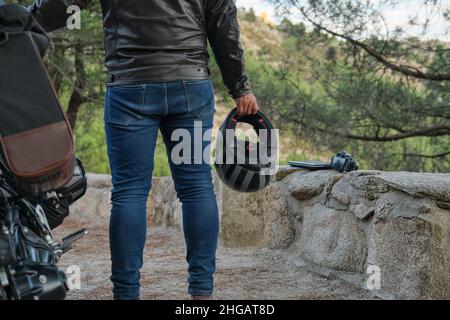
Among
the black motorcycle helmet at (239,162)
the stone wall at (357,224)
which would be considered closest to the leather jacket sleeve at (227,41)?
the black motorcycle helmet at (239,162)

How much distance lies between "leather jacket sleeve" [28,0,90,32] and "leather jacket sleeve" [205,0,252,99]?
0.46 meters

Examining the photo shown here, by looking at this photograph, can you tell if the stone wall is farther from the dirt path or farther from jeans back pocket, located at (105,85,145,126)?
jeans back pocket, located at (105,85,145,126)

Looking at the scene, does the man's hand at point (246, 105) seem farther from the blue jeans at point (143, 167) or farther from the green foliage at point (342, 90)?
the green foliage at point (342, 90)

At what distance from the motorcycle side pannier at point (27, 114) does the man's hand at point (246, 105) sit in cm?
83

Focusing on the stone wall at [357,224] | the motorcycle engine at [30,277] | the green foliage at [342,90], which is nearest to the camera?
the motorcycle engine at [30,277]

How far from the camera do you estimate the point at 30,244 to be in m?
1.91

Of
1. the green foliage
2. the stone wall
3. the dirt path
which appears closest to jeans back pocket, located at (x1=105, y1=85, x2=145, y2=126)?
the dirt path

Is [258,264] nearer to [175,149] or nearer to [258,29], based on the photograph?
[175,149]

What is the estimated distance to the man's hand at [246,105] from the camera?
252 cm

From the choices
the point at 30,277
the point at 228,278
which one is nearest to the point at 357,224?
the point at 228,278

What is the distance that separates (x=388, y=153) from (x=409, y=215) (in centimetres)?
432

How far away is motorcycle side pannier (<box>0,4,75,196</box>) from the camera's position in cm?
178

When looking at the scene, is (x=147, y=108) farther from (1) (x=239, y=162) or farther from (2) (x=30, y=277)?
(2) (x=30, y=277)

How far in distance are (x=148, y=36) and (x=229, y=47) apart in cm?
33
